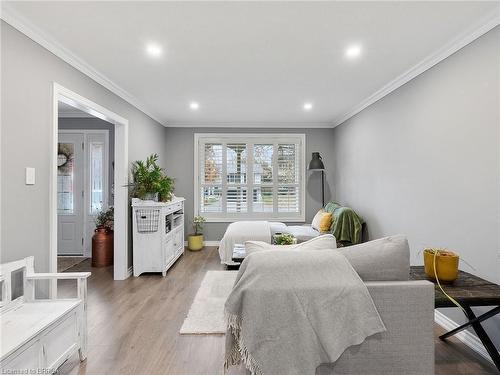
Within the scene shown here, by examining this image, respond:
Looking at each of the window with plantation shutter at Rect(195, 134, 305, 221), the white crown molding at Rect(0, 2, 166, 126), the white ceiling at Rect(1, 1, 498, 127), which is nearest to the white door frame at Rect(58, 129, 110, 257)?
the white crown molding at Rect(0, 2, 166, 126)

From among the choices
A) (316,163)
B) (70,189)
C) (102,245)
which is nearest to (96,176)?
(70,189)

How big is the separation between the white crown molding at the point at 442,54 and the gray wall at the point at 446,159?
0.17 ft

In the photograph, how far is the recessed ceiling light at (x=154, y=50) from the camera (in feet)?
8.02

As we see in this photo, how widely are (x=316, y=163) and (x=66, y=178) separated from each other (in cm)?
470

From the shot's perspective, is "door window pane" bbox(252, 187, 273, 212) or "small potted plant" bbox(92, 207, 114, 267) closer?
"small potted plant" bbox(92, 207, 114, 267)

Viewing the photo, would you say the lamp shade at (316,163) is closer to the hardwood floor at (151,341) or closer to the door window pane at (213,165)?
the door window pane at (213,165)

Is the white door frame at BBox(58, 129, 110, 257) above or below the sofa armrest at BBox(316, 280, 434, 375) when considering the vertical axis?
above

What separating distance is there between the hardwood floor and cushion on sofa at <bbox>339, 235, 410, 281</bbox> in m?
0.99

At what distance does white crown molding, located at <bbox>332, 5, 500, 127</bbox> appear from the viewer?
2020 millimetres

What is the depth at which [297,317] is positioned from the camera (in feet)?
4.63

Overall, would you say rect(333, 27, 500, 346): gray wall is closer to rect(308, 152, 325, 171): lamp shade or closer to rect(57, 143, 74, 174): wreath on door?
rect(308, 152, 325, 171): lamp shade

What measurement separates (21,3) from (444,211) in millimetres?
3816

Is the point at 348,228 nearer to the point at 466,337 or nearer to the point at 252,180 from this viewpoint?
the point at 466,337

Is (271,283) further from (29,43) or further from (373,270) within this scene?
(29,43)
